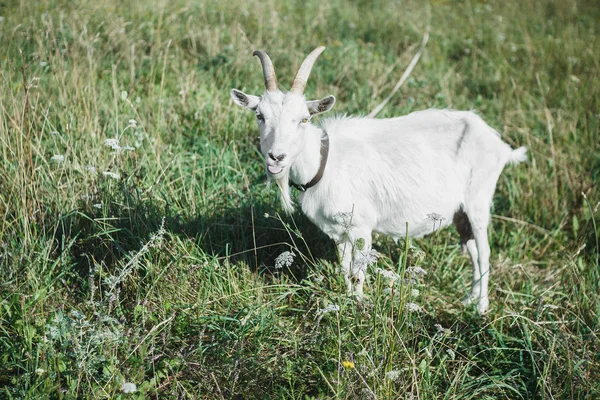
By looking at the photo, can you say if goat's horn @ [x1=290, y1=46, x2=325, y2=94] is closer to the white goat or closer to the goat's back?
the white goat

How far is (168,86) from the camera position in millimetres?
5176

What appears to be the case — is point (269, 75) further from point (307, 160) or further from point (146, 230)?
point (146, 230)

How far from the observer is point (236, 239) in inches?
146

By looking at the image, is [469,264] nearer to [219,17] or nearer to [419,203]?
[419,203]

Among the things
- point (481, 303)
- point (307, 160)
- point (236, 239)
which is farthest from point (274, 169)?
point (481, 303)

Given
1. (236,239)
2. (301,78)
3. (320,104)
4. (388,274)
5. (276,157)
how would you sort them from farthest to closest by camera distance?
(236,239)
(320,104)
(301,78)
(276,157)
(388,274)

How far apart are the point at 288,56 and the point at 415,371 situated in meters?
4.24

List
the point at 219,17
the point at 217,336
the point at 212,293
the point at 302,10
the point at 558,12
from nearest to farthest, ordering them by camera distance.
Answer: the point at 217,336 → the point at 212,293 → the point at 219,17 → the point at 302,10 → the point at 558,12

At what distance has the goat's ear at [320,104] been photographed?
3.25 meters

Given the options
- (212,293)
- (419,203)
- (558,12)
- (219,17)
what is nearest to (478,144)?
(419,203)

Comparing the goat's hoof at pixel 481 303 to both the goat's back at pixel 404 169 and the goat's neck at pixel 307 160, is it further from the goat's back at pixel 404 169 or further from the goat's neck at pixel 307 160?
the goat's neck at pixel 307 160

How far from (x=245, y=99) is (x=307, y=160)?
1.86 feet

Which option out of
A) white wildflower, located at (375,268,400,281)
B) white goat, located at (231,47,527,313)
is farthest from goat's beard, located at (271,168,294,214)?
white wildflower, located at (375,268,400,281)

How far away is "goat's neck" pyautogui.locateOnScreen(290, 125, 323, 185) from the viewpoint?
3273 mm
